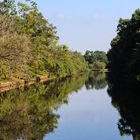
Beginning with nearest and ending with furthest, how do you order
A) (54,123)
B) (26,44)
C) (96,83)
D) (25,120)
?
(54,123) < (25,120) < (26,44) < (96,83)

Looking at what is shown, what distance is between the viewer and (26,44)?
4853 centimetres

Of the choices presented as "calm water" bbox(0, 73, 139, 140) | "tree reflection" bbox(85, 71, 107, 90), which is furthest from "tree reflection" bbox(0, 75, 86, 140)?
"tree reflection" bbox(85, 71, 107, 90)

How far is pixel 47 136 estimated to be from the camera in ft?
71.1

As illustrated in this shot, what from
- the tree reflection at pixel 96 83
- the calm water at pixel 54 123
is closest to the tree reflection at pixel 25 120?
the calm water at pixel 54 123

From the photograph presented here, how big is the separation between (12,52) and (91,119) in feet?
54.8

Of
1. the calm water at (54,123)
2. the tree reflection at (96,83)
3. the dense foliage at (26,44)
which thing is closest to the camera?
the calm water at (54,123)

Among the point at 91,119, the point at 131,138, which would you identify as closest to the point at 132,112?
the point at 91,119

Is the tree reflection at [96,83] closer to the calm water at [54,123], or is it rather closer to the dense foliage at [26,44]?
the dense foliage at [26,44]

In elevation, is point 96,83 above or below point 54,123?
above

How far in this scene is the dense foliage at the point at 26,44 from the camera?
44875 mm

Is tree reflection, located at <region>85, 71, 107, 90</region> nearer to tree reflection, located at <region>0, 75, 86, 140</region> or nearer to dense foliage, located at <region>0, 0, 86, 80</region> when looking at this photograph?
dense foliage, located at <region>0, 0, 86, 80</region>

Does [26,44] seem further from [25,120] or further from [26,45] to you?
[25,120]

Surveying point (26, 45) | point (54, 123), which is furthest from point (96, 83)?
point (54, 123)

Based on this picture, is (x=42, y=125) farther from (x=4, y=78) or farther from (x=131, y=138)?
(x=4, y=78)
